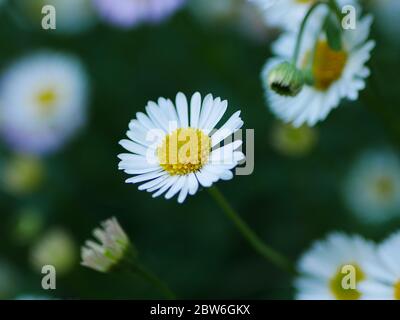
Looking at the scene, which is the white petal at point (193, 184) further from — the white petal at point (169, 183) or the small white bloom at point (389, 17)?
the small white bloom at point (389, 17)

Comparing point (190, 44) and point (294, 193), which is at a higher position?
point (190, 44)

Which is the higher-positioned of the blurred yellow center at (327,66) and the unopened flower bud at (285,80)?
the blurred yellow center at (327,66)

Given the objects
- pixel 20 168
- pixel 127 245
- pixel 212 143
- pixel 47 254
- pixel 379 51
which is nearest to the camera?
pixel 212 143

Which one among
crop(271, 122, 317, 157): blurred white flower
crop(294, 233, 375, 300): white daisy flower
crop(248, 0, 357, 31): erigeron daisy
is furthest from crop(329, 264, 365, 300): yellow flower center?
crop(271, 122, 317, 157): blurred white flower

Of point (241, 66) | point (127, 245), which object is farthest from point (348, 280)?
point (241, 66)

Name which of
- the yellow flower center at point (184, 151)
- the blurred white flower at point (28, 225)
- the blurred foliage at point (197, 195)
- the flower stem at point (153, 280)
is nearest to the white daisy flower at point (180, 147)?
the yellow flower center at point (184, 151)

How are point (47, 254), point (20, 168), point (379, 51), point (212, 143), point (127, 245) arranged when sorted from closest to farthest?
1. point (212, 143)
2. point (127, 245)
3. point (379, 51)
4. point (47, 254)
5. point (20, 168)

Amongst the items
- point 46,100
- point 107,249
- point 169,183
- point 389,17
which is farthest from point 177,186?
point 46,100

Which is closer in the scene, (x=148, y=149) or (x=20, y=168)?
(x=148, y=149)

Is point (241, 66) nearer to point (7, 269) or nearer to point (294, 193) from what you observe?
point (294, 193)
